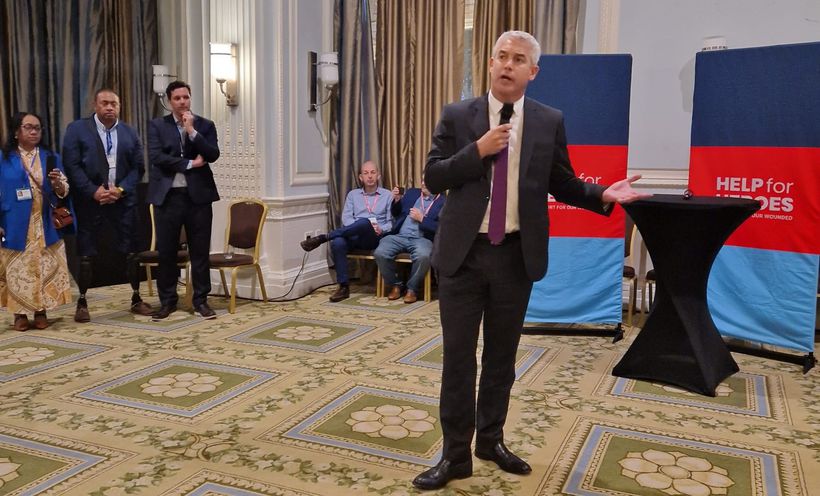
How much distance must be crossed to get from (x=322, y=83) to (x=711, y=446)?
4.56 metres

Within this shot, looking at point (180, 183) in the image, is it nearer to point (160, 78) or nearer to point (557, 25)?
point (160, 78)

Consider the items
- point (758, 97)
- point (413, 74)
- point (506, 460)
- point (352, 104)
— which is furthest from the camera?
point (352, 104)

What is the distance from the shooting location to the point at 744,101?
4211 millimetres

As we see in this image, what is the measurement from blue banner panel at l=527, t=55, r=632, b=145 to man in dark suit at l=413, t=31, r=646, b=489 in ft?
7.50

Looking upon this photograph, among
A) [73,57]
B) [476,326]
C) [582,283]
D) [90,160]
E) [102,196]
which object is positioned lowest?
[582,283]

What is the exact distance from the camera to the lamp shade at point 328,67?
6188mm

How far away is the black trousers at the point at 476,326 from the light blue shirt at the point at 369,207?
3.73 m

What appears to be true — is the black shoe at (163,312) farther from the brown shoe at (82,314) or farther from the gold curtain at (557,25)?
the gold curtain at (557,25)

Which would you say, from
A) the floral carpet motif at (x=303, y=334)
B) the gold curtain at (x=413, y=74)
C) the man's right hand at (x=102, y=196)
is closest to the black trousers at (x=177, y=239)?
the man's right hand at (x=102, y=196)

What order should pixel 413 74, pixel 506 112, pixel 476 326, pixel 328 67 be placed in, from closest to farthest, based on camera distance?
pixel 506 112, pixel 476 326, pixel 328 67, pixel 413 74

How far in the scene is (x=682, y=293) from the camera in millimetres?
3738

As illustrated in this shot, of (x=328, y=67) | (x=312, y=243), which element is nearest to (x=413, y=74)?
(x=328, y=67)

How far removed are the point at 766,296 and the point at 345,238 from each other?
10.7 feet

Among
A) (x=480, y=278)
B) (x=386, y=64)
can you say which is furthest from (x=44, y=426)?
(x=386, y=64)
